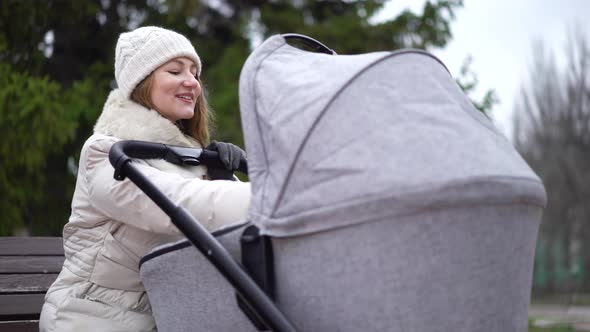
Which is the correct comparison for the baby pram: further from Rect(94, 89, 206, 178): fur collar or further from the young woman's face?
the young woman's face

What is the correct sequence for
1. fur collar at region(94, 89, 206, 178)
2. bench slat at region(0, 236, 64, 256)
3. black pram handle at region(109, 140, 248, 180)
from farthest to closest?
1. bench slat at region(0, 236, 64, 256)
2. fur collar at region(94, 89, 206, 178)
3. black pram handle at region(109, 140, 248, 180)

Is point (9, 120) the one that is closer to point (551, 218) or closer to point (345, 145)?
point (345, 145)

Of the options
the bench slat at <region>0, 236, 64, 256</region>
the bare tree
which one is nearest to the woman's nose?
the bench slat at <region>0, 236, 64, 256</region>

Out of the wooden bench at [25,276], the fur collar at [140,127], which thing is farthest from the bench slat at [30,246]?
the fur collar at [140,127]

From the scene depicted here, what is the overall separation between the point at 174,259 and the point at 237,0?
7.86 metres

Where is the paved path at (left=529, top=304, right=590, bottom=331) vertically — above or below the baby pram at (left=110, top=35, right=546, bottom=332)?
below

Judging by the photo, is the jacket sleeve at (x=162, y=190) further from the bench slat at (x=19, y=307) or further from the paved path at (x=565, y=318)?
the paved path at (x=565, y=318)

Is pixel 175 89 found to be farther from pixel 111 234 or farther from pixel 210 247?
pixel 210 247

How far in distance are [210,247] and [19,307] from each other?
1.37 m

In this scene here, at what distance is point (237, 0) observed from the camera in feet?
31.2

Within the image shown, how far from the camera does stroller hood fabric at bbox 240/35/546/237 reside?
1.67 m

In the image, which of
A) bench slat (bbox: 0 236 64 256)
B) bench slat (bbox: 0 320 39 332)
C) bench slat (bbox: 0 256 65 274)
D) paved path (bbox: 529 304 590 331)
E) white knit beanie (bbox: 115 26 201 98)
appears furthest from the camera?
paved path (bbox: 529 304 590 331)

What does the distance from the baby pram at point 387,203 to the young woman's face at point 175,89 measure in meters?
0.73

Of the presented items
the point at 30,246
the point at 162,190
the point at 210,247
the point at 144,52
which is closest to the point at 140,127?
the point at 144,52
